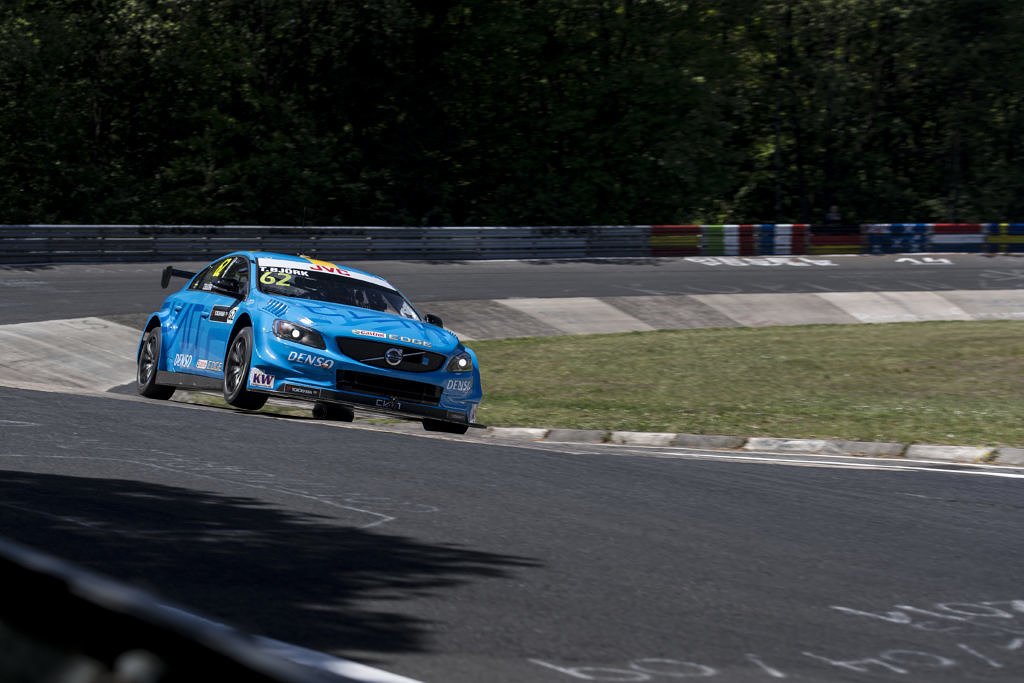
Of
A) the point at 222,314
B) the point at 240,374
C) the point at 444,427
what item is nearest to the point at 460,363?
the point at 444,427

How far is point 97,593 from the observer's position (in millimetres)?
1617

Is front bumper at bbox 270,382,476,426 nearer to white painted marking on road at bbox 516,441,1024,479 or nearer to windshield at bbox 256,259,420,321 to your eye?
white painted marking on road at bbox 516,441,1024,479

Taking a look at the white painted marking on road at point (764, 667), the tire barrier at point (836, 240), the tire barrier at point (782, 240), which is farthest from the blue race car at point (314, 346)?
the tire barrier at point (836, 240)

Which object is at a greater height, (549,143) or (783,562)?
(549,143)

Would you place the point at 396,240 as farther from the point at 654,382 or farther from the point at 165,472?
the point at 165,472

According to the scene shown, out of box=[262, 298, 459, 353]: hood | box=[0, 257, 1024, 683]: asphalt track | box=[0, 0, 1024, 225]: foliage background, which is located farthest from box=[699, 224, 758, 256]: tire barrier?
box=[0, 257, 1024, 683]: asphalt track

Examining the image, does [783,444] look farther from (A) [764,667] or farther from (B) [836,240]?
(B) [836,240]

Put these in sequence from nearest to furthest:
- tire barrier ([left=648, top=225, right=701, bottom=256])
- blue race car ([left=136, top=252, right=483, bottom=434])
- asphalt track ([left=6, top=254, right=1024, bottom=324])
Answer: blue race car ([left=136, top=252, right=483, bottom=434])
asphalt track ([left=6, top=254, right=1024, bottom=324])
tire barrier ([left=648, top=225, right=701, bottom=256])

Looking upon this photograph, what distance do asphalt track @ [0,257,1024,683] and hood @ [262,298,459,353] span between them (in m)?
1.43

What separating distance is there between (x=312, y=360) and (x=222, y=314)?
1496mm

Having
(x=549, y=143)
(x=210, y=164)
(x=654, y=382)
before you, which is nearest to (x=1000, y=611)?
(x=654, y=382)

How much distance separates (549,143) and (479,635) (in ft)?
151

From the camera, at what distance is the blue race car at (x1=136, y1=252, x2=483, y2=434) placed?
12367mm

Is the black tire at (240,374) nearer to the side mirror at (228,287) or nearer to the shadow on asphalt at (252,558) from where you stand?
the side mirror at (228,287)
